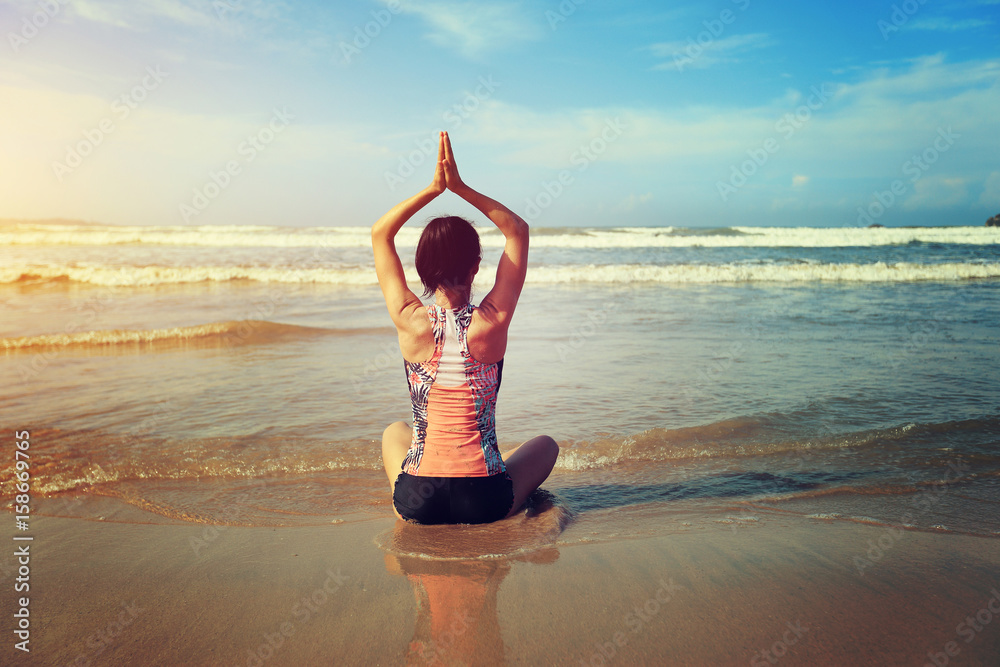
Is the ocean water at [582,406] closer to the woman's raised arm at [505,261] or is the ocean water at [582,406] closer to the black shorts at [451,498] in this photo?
the black shorts at [451,498]

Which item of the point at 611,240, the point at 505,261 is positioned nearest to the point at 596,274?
the point at 505,261

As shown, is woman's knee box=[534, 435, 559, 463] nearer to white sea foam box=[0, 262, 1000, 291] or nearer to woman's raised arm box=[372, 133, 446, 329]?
woman's raised arm box=[372, 133, 446, 329]

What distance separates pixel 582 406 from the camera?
549cm

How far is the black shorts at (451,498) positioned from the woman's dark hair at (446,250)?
966mm

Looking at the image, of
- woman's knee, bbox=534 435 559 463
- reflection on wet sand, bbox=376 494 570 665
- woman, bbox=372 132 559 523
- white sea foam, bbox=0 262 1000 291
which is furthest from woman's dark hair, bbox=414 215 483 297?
white sea foam, bbox=0 262 1000 291

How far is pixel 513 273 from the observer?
2791mm

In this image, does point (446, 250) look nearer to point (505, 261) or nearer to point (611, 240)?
point (505, 261)

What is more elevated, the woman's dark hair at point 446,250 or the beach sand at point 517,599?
the woman's dark hair at point 446,250

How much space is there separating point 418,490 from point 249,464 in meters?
1.92

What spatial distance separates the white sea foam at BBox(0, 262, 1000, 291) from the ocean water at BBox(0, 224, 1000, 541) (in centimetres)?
335

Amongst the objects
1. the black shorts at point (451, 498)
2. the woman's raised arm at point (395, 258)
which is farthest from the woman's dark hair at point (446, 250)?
the black shorts at point (451, 498)

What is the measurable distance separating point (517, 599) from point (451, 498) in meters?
0.61

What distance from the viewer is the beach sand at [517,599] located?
84.6 inches

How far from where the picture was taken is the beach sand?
2.15 metres
